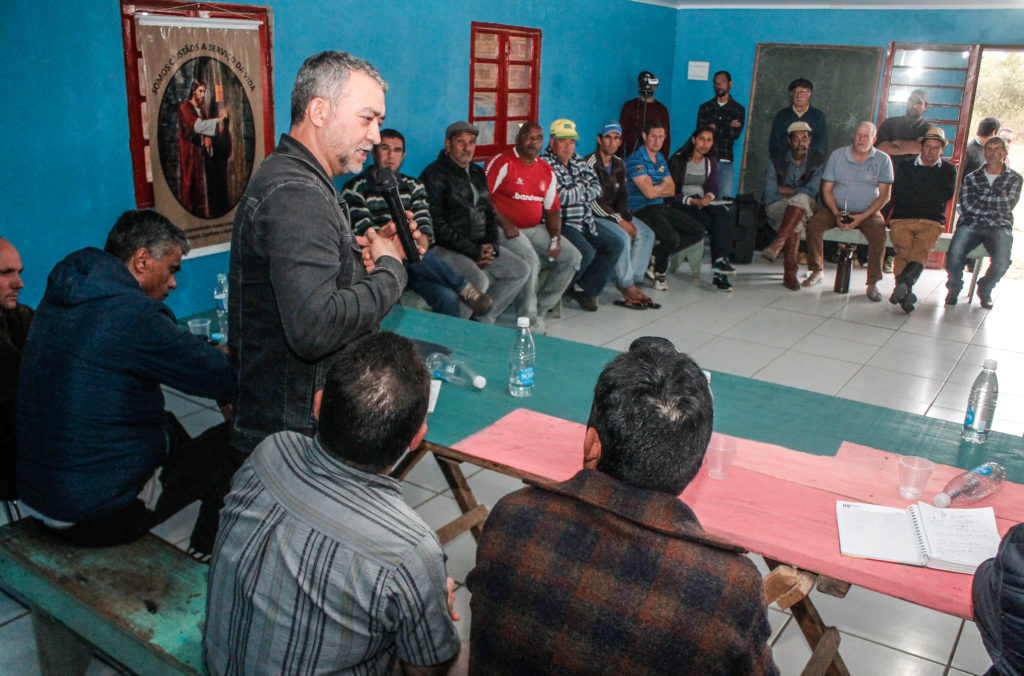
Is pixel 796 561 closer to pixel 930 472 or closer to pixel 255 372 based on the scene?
pixel 930 472

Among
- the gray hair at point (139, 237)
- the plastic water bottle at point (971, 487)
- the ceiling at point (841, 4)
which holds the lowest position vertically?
the plastic water bottle at point (971, 487)

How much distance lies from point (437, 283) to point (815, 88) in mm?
5507

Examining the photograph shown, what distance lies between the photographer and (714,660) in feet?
3.82

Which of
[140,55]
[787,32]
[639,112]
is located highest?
[787,32]

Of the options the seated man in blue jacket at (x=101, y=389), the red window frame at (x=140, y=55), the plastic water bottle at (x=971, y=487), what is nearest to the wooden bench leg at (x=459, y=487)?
the seated man in blue jacket at (x=101, y=389)

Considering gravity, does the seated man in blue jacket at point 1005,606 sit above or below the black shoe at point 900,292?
above

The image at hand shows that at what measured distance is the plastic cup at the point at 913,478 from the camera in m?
2.00

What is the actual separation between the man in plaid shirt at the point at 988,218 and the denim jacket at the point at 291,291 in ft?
19.7

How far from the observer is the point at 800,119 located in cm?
783

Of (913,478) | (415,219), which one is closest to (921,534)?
(913,478)

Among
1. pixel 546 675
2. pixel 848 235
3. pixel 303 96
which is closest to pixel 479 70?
pixel 848 235

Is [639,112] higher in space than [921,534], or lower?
higher

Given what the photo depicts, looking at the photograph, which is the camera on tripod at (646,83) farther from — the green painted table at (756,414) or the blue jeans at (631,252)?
the green painted table at (756,414)

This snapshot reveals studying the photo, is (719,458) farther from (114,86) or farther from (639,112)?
(639,112)
